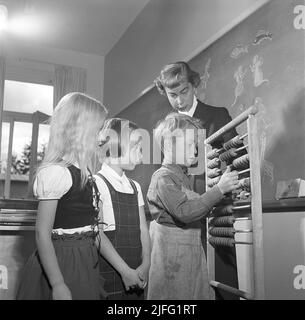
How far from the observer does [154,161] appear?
1426mm

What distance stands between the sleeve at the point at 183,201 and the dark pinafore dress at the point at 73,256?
339mm

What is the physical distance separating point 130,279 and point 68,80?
81 centimetres

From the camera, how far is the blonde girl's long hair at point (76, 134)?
1.07m

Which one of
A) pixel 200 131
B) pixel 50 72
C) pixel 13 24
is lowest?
pixel 200 131

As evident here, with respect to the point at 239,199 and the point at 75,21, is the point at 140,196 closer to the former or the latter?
the point at 239,199

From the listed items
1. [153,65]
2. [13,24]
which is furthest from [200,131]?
[13,24]

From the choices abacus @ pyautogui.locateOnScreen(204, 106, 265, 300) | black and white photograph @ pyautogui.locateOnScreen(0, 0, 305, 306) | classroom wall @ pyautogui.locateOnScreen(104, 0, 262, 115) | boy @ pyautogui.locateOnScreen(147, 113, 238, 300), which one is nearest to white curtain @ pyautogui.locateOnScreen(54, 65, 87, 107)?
black and white photograph @ pyautogui.locateOnScreen(0, 0, 305, 306)

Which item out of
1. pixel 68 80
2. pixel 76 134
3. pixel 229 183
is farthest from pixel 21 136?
pixel 229 183

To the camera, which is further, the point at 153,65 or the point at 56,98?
the point at 153,65

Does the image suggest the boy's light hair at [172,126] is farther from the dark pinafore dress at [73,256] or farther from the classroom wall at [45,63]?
the dark pinafore dress at [73,256]

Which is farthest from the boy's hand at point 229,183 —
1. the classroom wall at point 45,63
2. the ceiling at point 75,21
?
the ceiling at point 75,21

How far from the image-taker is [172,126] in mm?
1457
